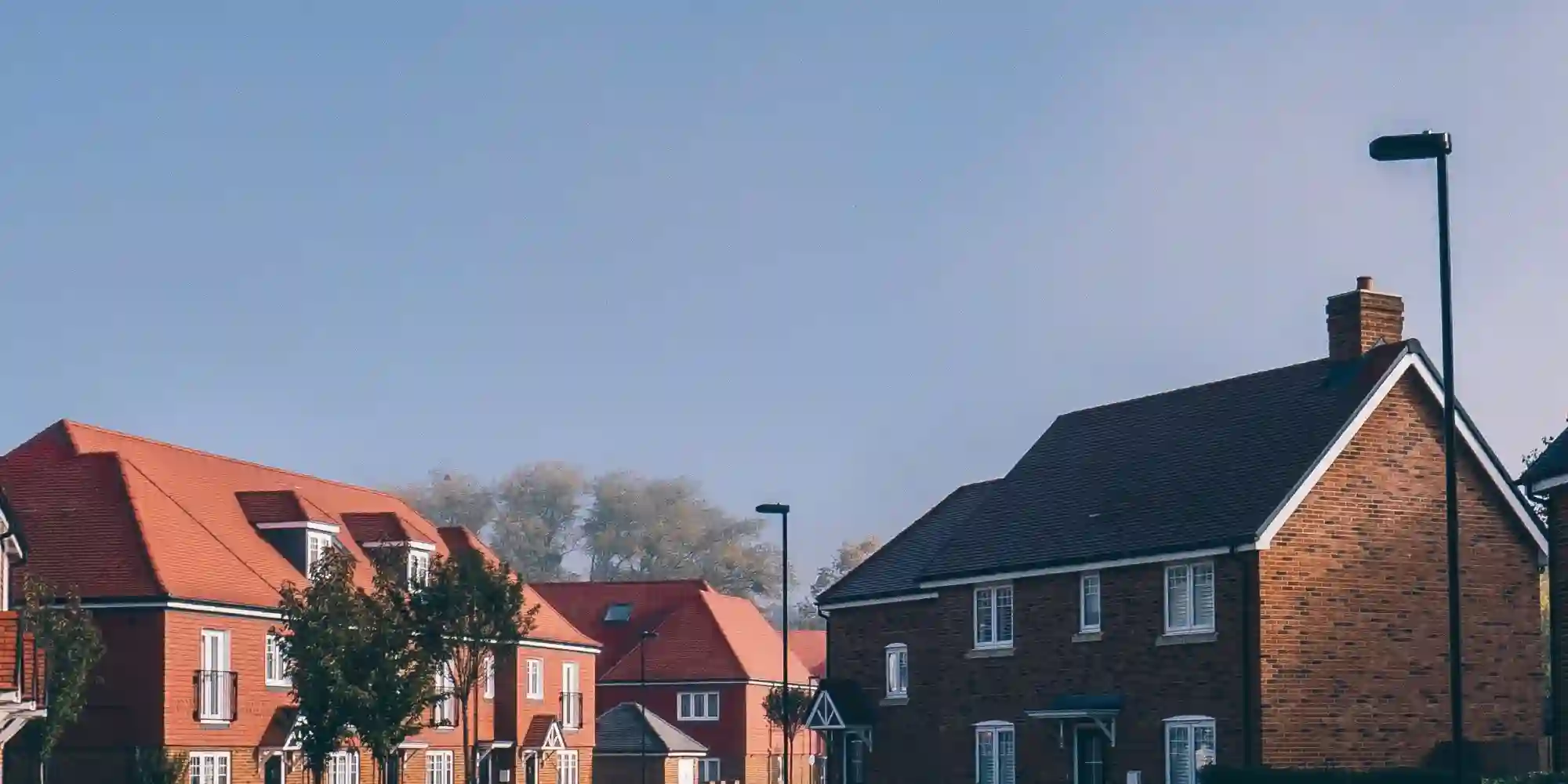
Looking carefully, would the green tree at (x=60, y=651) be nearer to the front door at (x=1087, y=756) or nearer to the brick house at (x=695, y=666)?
the front door at (x=1087, y=756)

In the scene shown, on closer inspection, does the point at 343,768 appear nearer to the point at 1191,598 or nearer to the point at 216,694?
the point at 216,694

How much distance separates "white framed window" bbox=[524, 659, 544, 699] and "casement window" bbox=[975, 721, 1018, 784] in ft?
81.5

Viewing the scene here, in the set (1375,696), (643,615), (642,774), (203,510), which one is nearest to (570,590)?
(643,615)

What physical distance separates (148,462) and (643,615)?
39.9 metres

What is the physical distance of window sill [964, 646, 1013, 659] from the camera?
47.2 meters

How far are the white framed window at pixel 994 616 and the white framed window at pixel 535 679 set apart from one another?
2508 cm

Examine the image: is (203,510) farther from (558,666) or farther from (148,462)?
(558,666)

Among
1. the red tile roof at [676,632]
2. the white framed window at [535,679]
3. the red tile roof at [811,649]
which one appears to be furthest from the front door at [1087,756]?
the red tile roof at [811,649]

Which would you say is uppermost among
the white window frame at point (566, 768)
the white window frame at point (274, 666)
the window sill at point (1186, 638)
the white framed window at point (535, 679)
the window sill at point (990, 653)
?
the window sill at point (1186, 638)

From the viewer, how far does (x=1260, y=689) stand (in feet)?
128

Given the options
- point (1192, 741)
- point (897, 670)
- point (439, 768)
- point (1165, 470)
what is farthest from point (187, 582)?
point (1192, 741)

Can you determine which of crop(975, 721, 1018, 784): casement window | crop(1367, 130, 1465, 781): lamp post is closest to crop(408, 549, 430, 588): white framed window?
Answer: crop(975, 721, 1018, 784): casement window

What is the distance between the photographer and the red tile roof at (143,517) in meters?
50.4

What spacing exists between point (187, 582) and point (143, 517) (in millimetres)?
2339
